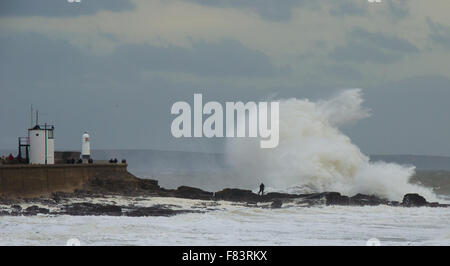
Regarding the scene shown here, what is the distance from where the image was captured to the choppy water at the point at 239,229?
59.5 ft

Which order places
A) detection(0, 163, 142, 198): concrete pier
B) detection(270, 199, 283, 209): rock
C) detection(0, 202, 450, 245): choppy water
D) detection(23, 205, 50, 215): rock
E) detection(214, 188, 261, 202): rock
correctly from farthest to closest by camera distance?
1. detection(214, 188, 261, 202): rock
2. detection(270, 199, 283, 209): rock
3. detection(0, 163, 142, 198): concrete pier
4. detection(23, 205, 50, 215): rock
5. detection(0, 202, 450, 245): choppy water

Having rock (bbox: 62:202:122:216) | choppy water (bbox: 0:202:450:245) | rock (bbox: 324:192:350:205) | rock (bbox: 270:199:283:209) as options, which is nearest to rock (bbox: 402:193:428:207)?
rock (bbox: 324:192:350:205)

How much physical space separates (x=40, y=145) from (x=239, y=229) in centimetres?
823

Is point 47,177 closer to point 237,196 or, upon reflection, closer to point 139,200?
point 139,200

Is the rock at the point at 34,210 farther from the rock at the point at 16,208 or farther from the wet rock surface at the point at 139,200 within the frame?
the rock at the point at 16,208

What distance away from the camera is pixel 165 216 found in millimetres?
22453

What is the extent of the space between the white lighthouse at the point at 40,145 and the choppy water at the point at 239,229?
17.2 feet

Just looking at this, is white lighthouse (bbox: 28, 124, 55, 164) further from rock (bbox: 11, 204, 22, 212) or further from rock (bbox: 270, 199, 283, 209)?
rock (bbox: 270, 199, 283, 209)

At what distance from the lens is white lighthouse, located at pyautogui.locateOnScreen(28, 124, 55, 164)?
2620 centimetres

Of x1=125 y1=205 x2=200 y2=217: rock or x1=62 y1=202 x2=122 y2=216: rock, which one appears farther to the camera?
x1=125 y1=205 x2=200 y2=217: rock

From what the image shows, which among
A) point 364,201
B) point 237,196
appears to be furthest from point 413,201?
point 237,196

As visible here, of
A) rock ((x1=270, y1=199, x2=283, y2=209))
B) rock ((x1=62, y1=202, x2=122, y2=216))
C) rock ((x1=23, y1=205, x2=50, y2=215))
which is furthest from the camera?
rock ((x1=270, y1=199, x2=283, y2=209))

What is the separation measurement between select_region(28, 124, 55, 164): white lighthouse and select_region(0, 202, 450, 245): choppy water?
523 centimetres

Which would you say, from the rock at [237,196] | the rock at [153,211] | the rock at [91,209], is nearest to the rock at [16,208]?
the rock at [91,209]
